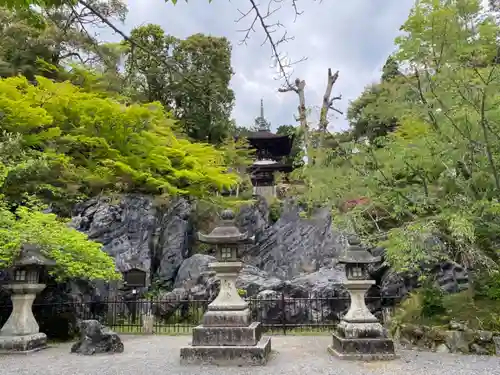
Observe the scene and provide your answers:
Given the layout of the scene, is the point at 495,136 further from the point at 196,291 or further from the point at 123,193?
the point at 123,193

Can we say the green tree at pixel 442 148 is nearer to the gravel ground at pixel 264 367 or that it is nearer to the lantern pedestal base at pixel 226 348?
the gravel ground at pixel 264 367

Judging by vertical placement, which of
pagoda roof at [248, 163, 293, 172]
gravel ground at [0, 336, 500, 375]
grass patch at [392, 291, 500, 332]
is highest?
pagoda roof at [248, 163, 293, 172]

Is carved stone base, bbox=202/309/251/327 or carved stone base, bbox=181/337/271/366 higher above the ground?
carved stone base, bbox=202/309/251/327

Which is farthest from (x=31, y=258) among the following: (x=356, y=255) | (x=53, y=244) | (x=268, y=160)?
(x=268, y=160)

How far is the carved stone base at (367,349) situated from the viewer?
714 cm

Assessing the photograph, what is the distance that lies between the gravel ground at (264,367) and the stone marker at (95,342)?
226 mm

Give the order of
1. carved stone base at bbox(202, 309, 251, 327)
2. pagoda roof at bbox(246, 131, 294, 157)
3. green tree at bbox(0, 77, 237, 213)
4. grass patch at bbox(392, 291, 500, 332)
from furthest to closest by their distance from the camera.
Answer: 1. pagoda roof at bbox(246, 131, 294, 157)
2. green tree at bbox(0, 77, 237, 213)
3. grass patch at bbox(392, 291, 500, 332)
4. carved stone base at bbox(202, 309, 251, 327)

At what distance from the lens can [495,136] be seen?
693 cm

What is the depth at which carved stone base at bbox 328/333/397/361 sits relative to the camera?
7.14 metres

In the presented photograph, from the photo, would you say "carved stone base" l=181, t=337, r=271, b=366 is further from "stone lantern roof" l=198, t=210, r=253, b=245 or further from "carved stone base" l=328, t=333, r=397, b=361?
"stone lantern roof" l=198, t=210, r=253, b=245

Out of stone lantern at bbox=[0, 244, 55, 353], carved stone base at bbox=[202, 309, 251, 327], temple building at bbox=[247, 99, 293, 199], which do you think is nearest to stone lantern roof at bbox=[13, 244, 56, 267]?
stone lantern at bbox=[0, 244, 55, 353]

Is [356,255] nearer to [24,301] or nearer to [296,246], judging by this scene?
[24,301]

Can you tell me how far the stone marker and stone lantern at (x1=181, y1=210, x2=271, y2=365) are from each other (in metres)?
1.95

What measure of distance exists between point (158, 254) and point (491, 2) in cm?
1392
